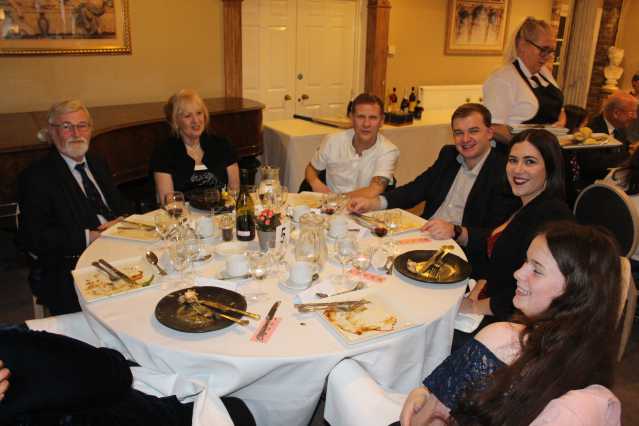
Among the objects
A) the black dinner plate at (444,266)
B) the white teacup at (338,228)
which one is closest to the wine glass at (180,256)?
the white teacup at (338,228)

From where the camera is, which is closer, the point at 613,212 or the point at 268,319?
the point at 268,319

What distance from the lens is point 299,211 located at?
8.42 ft

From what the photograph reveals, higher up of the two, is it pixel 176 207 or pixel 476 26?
Answer: pixel 476 26

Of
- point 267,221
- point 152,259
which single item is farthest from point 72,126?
point 267,221

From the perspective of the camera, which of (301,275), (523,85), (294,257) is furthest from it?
(523,85)

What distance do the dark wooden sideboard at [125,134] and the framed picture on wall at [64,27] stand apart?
2.02 feet

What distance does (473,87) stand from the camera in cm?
792

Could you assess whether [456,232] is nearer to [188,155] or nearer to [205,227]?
[205,227]

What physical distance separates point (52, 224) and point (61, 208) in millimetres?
89

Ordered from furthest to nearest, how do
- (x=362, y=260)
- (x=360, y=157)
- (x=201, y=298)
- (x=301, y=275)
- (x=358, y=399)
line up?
(x=360, y=157), (x=362, y=260), (x=301, y=275), (x=201, y=298), (x=358, y=399)

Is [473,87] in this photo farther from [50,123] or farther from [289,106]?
[50,123]

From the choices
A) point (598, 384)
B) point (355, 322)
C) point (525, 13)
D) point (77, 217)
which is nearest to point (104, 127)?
point (77, 217)

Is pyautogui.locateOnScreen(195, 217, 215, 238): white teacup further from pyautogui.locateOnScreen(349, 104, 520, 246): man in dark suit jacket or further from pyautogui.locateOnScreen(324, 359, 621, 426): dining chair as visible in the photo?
pyautogui.locateOnScreen(324, 359, 621, 426): dining chair

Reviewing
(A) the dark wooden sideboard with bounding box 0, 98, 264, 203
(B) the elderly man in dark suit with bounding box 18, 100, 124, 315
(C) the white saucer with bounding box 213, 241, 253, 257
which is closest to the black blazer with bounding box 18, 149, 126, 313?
(B) the elderly man in dark suit with bounding box 18, 100, 124, 315
